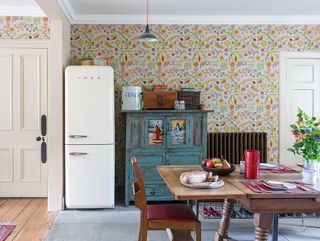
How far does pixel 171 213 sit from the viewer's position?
9.18 ft

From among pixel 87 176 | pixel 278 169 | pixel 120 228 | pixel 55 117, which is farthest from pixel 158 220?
pixel 55 117

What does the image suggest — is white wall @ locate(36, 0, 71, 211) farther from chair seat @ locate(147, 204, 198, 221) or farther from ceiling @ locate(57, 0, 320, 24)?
chair seat @ locate(147, 204, 198, 221)

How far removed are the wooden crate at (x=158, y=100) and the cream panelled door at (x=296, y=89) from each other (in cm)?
166

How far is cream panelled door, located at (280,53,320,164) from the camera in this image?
532 centimetres

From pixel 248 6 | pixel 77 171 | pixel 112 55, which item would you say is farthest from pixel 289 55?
pixel 77 171

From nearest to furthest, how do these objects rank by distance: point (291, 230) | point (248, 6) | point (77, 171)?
point (291, 230) → point (77, 171) → point (248, 6)

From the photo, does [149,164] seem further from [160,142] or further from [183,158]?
[183,158]

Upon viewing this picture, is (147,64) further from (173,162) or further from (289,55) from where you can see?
(289,55)

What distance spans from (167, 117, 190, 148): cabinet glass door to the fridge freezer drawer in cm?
83

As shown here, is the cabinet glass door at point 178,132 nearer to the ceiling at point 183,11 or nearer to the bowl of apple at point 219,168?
the ceiling at point 183,11

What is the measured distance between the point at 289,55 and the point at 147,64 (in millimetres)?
2060

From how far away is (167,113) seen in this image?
4.74 m

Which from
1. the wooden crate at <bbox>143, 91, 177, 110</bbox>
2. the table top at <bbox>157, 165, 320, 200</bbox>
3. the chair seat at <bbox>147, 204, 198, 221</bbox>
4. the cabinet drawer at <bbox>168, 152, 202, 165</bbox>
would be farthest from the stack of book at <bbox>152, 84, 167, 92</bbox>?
the table top at <bbox>157, 165, 320, 200</bbox>

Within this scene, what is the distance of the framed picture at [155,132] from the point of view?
475 centimetres
